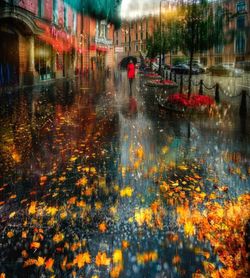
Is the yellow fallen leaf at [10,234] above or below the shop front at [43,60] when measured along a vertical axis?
below

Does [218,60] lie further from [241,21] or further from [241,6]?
[241,6]

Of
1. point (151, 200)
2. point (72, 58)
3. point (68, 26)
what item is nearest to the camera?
point (151, 200)

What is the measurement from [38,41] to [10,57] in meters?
3.38

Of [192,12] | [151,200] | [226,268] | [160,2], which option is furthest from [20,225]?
[160,2]

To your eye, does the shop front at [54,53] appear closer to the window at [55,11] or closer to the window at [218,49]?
the window at [55,11]

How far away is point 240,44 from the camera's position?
53.3 meters

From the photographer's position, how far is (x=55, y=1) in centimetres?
2897

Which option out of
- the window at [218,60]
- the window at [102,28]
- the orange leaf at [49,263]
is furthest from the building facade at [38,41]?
the window at [218,60]

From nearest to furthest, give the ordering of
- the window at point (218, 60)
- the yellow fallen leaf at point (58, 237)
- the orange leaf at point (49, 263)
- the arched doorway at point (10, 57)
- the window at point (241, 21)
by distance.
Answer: the orange leaf at point (49, 263) → the yellow fallen leaf at point (58, 237) → the arched doorway at point (10, 57) → the window at point (241, 21) → the window at point (218, 60)

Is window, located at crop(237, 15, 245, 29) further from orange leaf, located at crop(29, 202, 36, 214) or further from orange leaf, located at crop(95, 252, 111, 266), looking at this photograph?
orange leaf, located at crop(95, 252, 111, 266)

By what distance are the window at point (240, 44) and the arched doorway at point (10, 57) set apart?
41.7m

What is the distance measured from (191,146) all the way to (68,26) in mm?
30821

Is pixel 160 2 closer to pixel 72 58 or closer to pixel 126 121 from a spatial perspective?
pixel 72 58

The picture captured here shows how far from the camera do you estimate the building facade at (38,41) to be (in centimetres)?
2083
